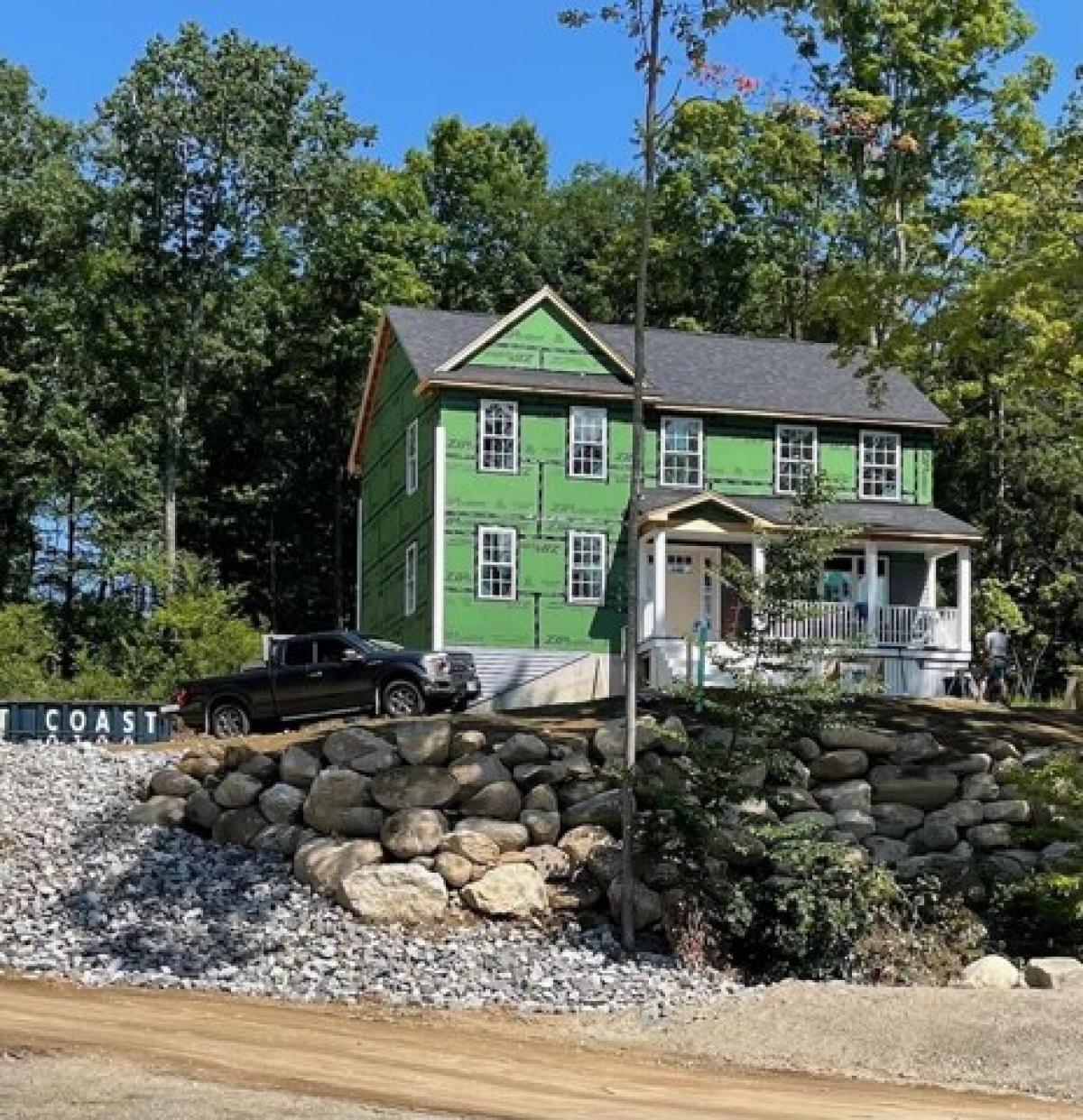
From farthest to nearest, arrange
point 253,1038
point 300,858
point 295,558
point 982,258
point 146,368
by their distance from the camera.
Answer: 1. point 295,558
2. point 146,368
3. point 982,258
4. point 300,858
5. point 253,1038

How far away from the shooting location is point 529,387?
120 feet

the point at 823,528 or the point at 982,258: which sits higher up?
the point at 982,258

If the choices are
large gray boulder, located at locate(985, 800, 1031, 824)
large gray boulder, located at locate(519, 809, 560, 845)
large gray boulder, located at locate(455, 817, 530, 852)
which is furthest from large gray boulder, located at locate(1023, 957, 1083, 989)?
large gray boulder, located at locate(455, 817, 530, 852)

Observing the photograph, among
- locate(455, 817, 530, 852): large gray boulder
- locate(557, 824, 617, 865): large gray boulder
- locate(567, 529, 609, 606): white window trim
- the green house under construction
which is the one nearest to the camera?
locate(557, 824, 617, 865): large gray boulder

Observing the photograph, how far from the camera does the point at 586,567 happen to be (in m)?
36.9

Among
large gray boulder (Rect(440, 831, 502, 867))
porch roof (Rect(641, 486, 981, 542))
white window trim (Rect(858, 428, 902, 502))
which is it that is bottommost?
large gray boulder (Rect(440, 831, 502, 867))

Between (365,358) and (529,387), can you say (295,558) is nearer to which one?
(365,358)

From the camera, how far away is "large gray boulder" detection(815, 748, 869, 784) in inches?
834

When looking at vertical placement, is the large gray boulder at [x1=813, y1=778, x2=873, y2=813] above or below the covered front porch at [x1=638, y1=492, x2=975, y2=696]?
below

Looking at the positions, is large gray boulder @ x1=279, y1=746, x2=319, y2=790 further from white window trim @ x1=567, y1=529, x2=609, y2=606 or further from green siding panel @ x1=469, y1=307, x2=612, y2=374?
green siding panel @ x1=469, y1=307, x2=612, y2=374

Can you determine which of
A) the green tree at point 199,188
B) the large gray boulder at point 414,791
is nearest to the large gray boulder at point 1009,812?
the large gray boulder at point 414,791

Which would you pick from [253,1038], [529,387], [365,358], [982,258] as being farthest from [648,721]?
[365,358]

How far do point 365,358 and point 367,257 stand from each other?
2802 millimetres

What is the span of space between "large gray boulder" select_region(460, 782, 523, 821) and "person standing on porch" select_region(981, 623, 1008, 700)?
14604 millimetres
